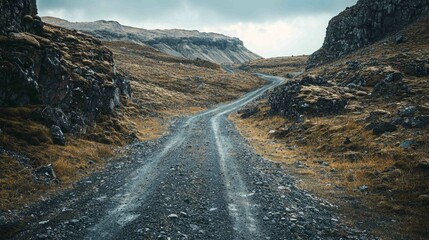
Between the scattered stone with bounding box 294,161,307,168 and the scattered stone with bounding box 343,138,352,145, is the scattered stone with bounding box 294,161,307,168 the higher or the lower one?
the lower one

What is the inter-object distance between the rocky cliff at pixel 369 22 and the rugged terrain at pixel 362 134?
1694 cm

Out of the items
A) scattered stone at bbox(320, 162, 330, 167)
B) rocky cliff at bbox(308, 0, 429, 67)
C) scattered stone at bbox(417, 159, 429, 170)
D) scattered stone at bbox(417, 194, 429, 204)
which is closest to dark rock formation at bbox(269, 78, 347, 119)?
scattered stone at bbox(320, 162, 330, 167)

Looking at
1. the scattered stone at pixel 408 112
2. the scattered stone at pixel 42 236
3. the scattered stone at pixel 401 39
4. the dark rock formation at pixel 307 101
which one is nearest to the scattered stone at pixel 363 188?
the scattered stone at pixel 408 112

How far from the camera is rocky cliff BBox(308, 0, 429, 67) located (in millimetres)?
66975

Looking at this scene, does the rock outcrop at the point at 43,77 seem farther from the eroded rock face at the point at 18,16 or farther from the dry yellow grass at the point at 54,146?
the dry yellow grass at the point at 54,146

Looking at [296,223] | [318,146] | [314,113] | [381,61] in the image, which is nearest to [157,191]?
[296,223]

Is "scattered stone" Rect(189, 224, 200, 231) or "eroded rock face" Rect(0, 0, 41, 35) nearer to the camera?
"scattered stone" Rect(189, 224, 200, 231)

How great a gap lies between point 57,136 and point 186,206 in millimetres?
12628

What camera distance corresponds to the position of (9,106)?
800 inches

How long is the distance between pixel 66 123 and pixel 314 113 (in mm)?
25077

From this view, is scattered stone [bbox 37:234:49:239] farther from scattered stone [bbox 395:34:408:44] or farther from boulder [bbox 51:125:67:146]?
scattered stone [bbox 395:34:408:44]

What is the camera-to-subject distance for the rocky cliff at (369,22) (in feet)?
220

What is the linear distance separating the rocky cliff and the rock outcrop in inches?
2497

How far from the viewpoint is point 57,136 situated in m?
20.9
